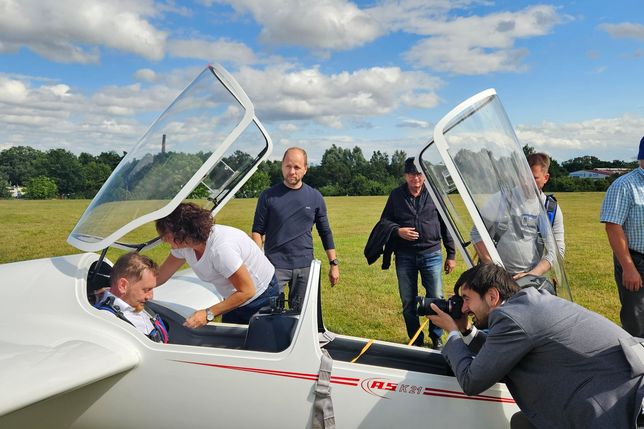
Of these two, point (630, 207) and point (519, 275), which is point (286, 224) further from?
point (630, 207)

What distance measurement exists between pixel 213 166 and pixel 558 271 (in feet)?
6.81

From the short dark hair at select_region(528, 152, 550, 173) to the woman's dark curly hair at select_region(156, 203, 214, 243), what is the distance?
2.81 metres

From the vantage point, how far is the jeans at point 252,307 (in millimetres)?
3482

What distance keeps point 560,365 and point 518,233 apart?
822 mm

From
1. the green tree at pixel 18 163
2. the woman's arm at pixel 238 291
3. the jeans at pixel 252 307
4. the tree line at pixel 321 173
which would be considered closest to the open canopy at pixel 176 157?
the woman's arm at pixel 238 291

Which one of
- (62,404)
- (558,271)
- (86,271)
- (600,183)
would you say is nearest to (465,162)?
(558,271)

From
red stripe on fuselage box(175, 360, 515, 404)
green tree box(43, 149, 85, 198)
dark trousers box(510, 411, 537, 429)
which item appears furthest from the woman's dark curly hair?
green tree box(43, 149, 85, 198)

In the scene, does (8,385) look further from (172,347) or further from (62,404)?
(172,347)

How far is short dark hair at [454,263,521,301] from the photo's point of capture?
2.35 meters

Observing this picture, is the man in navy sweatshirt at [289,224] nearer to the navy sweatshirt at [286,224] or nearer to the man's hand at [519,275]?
the navy sweatshirt at [286,224]

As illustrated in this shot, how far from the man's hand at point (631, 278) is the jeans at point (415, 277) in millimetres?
1471

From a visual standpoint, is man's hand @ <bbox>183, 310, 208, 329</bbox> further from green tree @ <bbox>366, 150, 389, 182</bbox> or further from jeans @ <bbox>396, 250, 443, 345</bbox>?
green tree @ <bbox>366, 150, 389, 182</bbox>

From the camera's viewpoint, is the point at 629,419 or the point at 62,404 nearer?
the point at 629,419

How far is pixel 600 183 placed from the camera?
48.5 meters
